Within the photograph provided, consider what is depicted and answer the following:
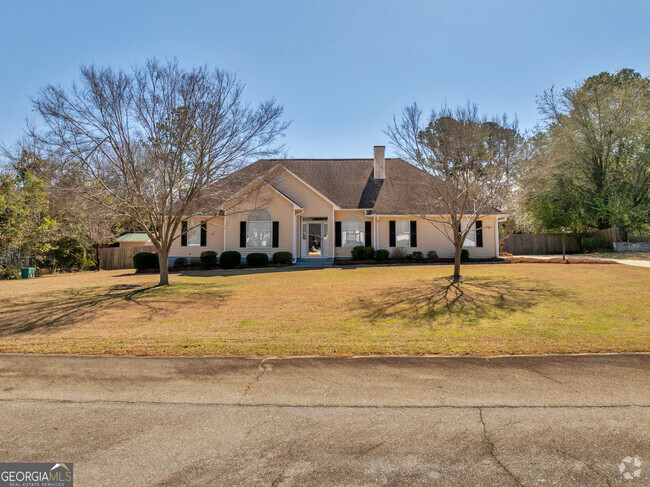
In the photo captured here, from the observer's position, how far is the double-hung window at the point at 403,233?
21.7 metres

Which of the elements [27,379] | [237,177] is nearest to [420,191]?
[237,177]

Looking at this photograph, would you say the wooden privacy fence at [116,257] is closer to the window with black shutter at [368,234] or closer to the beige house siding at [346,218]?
the beige house siding at [346,218]

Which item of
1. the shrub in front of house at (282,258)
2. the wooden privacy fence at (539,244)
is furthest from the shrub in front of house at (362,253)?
the wooden privacy fence at (539,244)

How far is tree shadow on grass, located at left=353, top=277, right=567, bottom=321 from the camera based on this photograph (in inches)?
331

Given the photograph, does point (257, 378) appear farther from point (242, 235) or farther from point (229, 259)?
point (242, 235)

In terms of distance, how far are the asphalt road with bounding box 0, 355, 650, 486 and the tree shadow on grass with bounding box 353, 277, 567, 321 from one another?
3155 millimetres

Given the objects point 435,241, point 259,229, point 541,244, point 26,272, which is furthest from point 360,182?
point 26,272

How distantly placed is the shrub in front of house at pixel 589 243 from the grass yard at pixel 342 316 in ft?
51.7

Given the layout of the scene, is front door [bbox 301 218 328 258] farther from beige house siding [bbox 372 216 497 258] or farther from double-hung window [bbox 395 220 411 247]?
double-hung window [bbox 395 220 411 247]

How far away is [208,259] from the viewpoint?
64.5ft

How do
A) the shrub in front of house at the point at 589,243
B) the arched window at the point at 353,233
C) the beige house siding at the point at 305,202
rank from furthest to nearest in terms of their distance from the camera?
the shrub in front of house at the point at 589,243, the arched window at the point at 353,233, the beige house siding at the point at 305,202

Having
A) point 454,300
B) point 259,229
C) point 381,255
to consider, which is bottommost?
point 454,300

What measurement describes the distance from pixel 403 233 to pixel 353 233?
9.96 feet

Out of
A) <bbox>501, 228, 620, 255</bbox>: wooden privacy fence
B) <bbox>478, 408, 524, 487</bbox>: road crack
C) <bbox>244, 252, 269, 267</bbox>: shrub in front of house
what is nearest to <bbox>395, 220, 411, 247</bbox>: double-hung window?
<bbox>244, 252, 269, 267</bbox>: shrub in front of house
